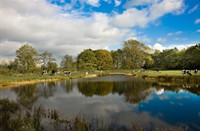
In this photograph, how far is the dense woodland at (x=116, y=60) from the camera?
69250mm

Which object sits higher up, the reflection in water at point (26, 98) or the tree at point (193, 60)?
the tree at point (193, 60)

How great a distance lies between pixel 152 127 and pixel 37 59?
69941 mm

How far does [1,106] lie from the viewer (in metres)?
15.2

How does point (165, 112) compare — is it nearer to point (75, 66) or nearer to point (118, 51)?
point (75, 66)

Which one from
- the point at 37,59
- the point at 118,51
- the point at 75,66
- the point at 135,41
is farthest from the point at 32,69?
the point at 118,51

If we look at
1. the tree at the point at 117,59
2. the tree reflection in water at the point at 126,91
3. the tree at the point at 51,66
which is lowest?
the tree reflection in water at the point at 126,91

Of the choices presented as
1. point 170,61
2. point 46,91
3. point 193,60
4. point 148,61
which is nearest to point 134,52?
point 148,61

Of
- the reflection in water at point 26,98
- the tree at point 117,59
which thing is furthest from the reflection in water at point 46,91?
the tree at point 117,59

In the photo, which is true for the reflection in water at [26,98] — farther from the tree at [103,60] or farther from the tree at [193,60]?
the tree at [103,60]

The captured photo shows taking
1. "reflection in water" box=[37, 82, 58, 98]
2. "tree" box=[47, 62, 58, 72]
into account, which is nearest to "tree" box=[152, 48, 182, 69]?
"tree" box=[47, 62, 58, 72]

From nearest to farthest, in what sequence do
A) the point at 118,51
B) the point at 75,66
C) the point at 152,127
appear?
1. the point at 152,127
2. the point at 75,66
3. the point at 118,51

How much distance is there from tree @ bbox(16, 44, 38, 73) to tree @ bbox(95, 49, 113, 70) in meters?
40.2

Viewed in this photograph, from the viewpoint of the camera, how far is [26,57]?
6994cm

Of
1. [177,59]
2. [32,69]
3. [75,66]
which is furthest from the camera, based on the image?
[75,66]
